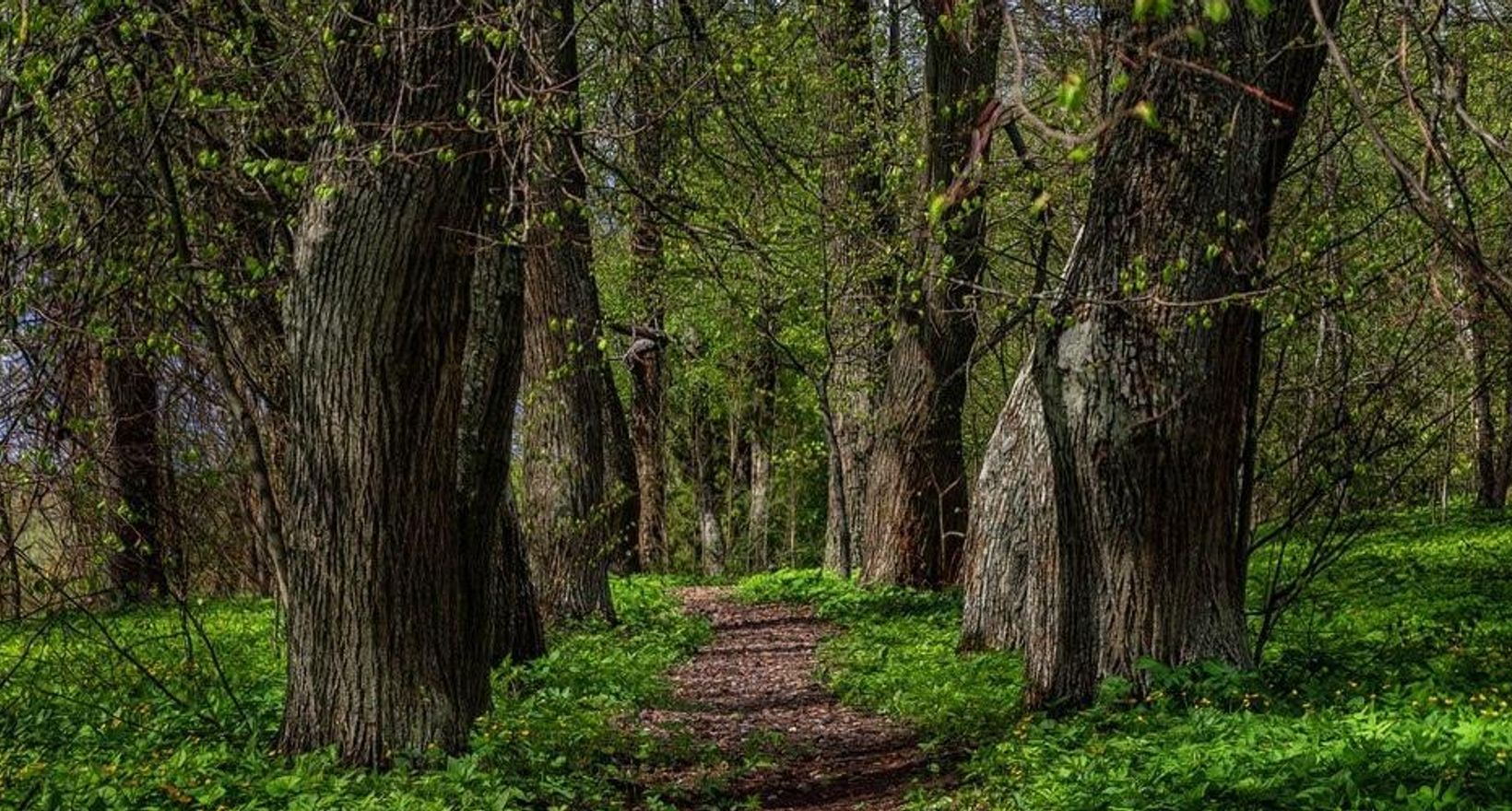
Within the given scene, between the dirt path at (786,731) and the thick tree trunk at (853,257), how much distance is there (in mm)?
3404

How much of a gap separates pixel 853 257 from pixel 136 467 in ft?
23.7

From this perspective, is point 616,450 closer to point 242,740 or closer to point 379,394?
point 242,740

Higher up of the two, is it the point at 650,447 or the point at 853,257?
the point at 853,257

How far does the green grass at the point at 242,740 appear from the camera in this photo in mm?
5410

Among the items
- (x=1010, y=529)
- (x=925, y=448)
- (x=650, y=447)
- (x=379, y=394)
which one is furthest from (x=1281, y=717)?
(x=650, y=447)

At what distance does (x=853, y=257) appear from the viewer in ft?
44.8

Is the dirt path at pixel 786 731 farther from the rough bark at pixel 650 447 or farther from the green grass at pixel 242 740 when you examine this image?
the rough bark at pixel 650 447

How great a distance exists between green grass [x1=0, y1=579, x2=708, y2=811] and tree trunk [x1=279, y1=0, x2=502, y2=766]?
0.39 m

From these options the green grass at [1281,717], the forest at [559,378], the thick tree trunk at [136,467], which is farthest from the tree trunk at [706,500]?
the forest at [559,378]

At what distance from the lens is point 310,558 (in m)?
6.09

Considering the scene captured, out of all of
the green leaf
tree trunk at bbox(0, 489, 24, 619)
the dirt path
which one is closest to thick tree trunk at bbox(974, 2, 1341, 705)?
the dirt path

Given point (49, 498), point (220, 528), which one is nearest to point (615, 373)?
point (220, 528)

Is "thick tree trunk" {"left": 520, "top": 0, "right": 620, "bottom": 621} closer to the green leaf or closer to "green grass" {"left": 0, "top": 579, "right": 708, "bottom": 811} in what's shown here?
"green grass" {"left": 0, "top": 579, "right": 708, "bottom": 811}

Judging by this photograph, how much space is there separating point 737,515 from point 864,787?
30.3 meters
